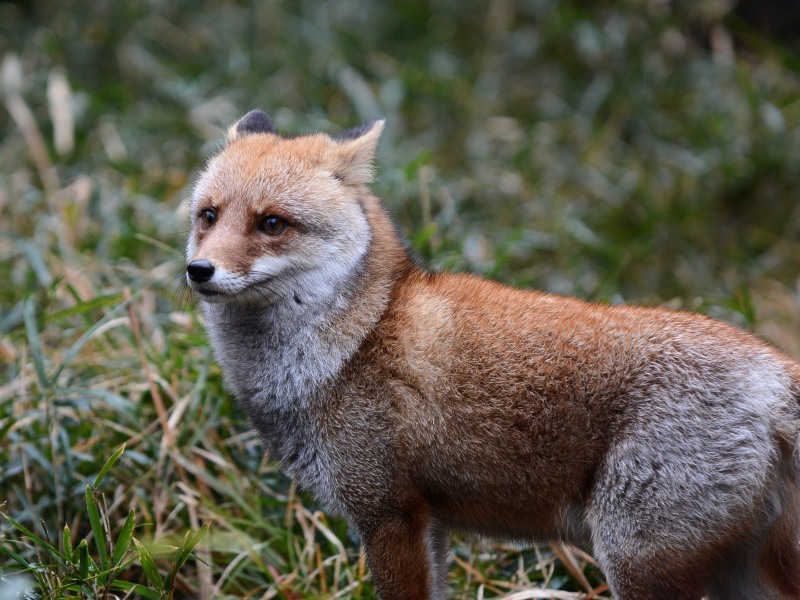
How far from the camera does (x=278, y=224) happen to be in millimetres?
4348

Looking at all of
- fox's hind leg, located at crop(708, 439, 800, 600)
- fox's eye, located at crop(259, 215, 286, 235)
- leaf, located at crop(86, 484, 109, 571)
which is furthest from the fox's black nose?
fox's hind leg, located at crop(708, 439, 800, 600)

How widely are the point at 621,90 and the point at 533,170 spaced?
1.61m

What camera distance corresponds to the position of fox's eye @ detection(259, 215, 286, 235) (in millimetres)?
4340

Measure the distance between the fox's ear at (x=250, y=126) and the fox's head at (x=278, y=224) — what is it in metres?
0.42

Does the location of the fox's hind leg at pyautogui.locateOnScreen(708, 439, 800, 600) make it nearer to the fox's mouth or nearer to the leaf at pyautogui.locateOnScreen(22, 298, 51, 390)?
the fox's mouth

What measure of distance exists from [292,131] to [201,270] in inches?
176

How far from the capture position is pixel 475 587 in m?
5.18

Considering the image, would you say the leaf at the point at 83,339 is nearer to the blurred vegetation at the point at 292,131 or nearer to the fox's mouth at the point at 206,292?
the blurred vegetation at the point at 292,131

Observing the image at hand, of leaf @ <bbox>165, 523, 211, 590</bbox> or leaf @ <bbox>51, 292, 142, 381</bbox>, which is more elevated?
leaf @ <bbox>51, 292, 142, 381</bbox>

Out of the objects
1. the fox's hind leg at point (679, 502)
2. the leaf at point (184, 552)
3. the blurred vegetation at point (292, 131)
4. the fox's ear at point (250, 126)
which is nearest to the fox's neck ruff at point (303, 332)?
the leaf at point (184, 552)

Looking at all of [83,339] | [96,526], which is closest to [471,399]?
[96,526]

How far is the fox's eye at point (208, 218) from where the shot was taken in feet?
14.8

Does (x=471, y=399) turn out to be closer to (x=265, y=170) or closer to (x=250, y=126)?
(x=265, y=170)

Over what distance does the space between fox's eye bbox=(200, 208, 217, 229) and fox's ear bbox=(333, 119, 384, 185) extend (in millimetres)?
641
